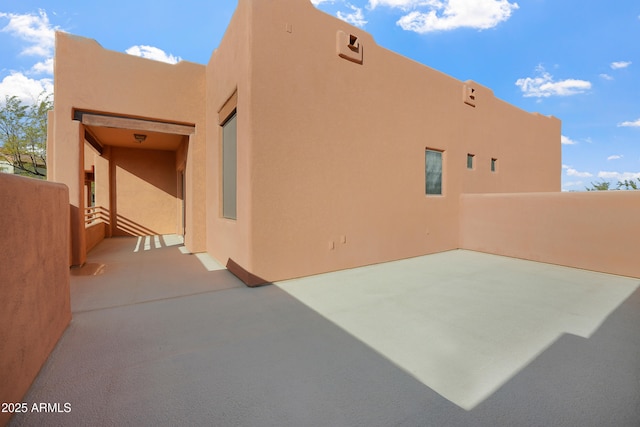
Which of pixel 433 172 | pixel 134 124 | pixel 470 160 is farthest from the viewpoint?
pixel 470 160

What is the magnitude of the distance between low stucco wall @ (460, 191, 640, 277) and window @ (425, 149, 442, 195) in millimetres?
1159

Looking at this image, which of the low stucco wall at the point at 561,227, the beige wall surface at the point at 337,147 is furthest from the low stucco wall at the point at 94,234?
the low stucco wall at the point at 561,227

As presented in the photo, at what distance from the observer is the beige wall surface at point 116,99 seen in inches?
217

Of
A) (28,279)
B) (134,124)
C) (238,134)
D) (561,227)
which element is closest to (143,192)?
(134,124)

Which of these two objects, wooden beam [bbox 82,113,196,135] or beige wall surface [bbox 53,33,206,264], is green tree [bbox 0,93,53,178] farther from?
wooden beam [bbox 82,113,196,135]

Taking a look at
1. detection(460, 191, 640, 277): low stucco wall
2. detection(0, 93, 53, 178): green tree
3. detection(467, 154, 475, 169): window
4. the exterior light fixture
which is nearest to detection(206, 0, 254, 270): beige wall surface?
the exterior light fixture

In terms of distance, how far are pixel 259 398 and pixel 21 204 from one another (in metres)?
2.02

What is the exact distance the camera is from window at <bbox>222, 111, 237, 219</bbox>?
17.2 feet

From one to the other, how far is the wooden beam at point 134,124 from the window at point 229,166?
1.52 m

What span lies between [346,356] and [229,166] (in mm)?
4322

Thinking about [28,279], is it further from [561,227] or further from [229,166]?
[561,227]

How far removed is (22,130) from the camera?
50.0 feet

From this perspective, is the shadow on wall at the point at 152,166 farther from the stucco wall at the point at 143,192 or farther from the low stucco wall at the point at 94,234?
the low stucco wall at the point at 94,234

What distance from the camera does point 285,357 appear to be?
2.38 meters
